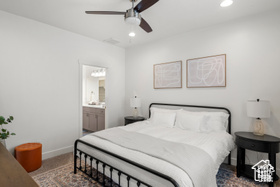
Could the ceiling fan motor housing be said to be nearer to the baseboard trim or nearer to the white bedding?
the white bedding

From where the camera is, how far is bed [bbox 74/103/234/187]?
58.4 inches

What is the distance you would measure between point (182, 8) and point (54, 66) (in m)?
2.87

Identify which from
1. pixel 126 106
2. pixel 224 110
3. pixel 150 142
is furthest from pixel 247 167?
pixel 126 106

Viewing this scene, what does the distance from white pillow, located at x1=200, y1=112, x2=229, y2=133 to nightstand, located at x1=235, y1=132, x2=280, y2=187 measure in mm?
317

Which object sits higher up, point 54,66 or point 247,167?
point 54,66

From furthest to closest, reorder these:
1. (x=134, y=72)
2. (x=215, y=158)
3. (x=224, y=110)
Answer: (x=134, y=72), (x=224, y=110), (x=215, y=158)

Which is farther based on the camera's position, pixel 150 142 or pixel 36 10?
pixel 36 10

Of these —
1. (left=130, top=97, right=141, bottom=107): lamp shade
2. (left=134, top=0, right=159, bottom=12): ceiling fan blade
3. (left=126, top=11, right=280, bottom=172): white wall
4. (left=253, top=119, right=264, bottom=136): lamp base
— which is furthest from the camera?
(left=130, top=97, right=141, bottom=107): lamp shade

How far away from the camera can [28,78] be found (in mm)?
2926

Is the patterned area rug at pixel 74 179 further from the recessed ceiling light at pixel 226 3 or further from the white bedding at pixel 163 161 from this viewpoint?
the recessed ceiling light at pixel 226 3

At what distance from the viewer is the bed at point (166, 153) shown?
1483 millimetres

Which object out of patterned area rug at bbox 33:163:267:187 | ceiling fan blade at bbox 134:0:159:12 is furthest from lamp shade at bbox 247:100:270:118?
ceiling fan blade at bbox 134:0:159:12

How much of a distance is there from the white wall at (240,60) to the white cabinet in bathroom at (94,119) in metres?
2.12

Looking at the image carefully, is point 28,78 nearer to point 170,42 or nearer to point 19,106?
point 19,106
